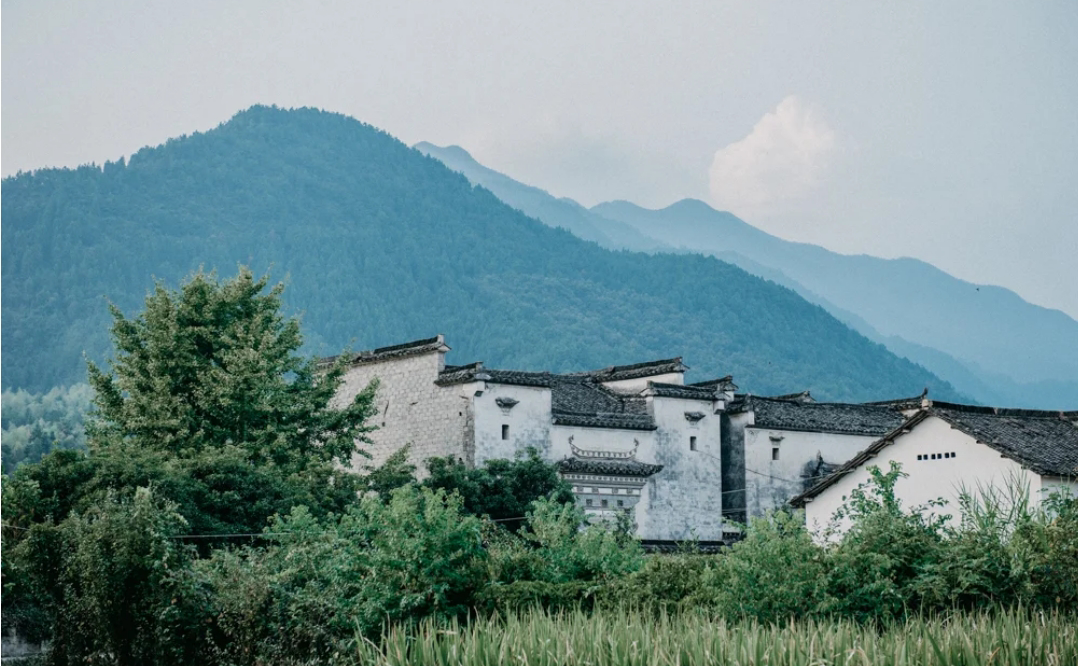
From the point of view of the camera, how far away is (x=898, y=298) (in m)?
182

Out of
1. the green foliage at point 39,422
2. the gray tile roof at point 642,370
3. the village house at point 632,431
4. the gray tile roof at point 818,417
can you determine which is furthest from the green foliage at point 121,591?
the green foliage at point 39,422

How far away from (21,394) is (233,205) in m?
53.1

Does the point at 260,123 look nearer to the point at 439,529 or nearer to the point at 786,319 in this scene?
the point at 786,319

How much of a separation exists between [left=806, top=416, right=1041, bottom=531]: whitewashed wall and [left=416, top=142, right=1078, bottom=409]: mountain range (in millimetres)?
134914

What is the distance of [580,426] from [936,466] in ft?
36.2

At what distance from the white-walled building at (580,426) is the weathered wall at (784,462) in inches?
33.9

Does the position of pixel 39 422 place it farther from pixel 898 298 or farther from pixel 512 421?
pixel 898 298

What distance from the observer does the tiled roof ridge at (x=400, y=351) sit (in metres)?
30.2

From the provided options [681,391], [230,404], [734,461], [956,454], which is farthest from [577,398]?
[956,454]

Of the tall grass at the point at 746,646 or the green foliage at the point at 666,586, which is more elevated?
the green foliage at the point at 666,586

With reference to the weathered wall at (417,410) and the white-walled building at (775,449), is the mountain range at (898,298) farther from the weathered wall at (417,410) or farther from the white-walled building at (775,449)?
the weathered wall at (417,410)

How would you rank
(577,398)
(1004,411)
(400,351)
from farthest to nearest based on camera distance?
(577,398) → (400,351) → (1004,411)

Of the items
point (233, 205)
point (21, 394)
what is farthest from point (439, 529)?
point (233, 205)

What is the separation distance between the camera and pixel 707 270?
368 feet
